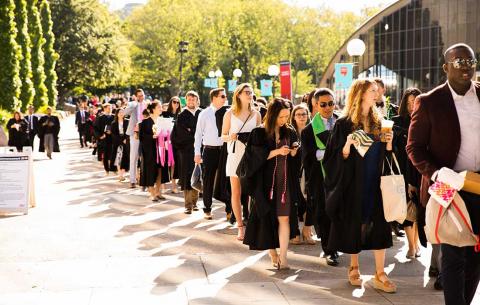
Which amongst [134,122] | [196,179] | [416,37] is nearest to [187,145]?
[196,179]

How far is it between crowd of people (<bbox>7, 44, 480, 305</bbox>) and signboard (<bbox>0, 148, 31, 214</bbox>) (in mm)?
2430

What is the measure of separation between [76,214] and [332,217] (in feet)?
20.8

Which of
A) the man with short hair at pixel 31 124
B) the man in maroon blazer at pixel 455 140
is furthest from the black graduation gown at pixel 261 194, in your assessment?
the man with short hair at pixel 31 124

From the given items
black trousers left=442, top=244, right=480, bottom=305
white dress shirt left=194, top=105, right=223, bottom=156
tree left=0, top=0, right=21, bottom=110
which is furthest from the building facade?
black trousers left=442, top=244, right=480, bottom=305

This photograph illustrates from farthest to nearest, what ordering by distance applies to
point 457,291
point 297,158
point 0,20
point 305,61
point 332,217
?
point 305,61
point 0,20
point 297,158
point 332,217
point 457,291

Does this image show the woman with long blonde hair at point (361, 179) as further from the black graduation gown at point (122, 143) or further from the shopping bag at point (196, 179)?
the black graduation gown at point (122, 143)

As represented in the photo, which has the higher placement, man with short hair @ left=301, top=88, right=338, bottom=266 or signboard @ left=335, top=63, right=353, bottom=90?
signboard @ left=335, top=63, right=353, bottom=90

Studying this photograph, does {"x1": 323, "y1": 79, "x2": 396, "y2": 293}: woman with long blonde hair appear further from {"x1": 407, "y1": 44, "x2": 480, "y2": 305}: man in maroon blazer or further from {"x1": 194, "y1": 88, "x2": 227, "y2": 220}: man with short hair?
{"x1": 194, "y1": 88, "x2": 227, "y2": 220}: man with short hair

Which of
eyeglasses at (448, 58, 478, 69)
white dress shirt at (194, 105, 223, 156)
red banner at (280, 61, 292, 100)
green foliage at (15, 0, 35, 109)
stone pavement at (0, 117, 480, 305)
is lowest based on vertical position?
stone pavement at (0, 117, 480, 305)

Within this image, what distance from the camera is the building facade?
63.3 meters

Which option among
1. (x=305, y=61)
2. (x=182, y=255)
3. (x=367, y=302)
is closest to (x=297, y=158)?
(x=182, y=255)

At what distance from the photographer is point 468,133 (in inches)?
204

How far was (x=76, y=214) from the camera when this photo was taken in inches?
480

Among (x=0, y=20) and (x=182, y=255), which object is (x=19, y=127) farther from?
(x=182, y=255)
